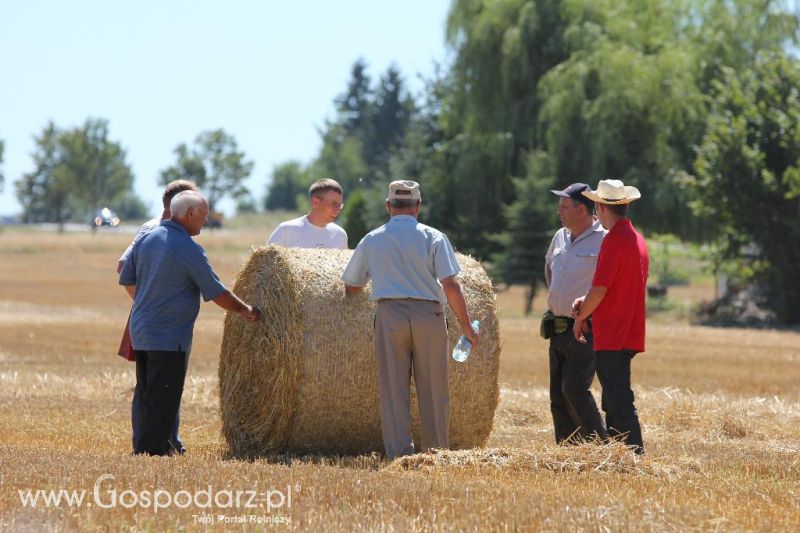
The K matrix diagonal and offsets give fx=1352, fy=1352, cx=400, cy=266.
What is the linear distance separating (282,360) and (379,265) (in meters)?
1.06

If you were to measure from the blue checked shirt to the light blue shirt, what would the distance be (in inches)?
42.4

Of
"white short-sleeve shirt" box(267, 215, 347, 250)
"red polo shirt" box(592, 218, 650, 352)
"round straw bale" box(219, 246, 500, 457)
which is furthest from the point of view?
"white short-sleeve shirt" box(267, 215, 347, 250)

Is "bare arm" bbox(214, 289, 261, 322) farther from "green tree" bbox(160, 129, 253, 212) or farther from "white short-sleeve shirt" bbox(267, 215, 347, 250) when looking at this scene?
"green tree" bbox(160, 129, 253, 212)

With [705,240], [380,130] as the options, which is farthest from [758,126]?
[380,130]

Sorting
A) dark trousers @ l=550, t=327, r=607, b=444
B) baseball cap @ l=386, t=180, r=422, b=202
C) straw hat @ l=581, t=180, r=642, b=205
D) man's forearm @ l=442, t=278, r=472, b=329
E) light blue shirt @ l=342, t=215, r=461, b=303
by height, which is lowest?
dark trousers @ l=550, t=327, r=607, b=444

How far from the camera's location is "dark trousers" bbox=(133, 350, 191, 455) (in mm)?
9055

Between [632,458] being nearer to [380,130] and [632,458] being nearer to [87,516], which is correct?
[87,516]

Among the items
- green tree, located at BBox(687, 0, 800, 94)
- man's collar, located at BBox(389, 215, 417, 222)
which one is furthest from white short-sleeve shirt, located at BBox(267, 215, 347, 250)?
green tree, located at BBox(687, 0, 800, 94)

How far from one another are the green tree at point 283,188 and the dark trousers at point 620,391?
139 metres

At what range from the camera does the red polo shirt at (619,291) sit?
9.09 metres

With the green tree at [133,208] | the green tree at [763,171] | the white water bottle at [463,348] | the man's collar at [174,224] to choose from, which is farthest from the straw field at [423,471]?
the green tree at [133,208]

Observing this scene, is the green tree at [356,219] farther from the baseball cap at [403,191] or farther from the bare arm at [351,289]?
the baseball cap at [403,191]

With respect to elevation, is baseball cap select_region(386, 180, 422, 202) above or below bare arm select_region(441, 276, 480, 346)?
above

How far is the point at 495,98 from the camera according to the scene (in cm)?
4253
